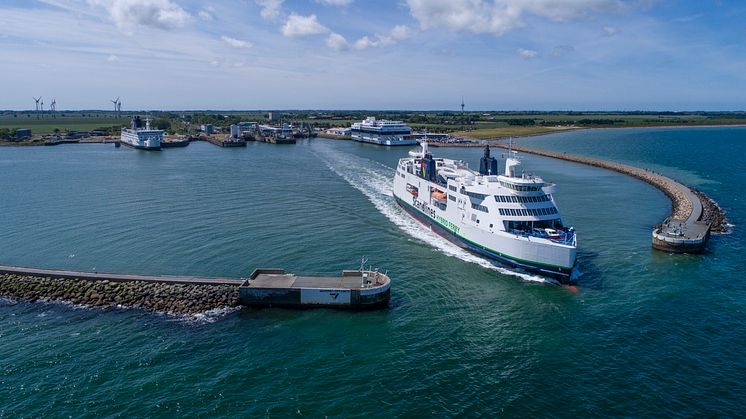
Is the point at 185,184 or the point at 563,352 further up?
the point at 185,184

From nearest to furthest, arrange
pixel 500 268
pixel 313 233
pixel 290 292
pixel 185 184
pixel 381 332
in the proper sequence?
pixel 381 332 → pixel 290 292 → pixel 500 268 → pixel 313 233 → pixel 185 184

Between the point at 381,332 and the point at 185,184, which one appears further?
the point at 185,184

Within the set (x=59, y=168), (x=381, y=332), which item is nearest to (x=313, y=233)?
(x=381, y=332)

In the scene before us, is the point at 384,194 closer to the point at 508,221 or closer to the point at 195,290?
the point at 508,221

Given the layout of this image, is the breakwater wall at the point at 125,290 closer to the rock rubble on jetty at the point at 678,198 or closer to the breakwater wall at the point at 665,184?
the rock rubble on jetty at the point at 678,198

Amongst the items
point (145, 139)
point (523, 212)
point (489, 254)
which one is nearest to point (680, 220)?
point (523, 212)

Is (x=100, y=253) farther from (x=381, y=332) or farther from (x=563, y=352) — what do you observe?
(x=563, y=352)

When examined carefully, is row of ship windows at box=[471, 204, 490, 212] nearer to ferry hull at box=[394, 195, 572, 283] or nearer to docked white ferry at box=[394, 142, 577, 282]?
docked white ferry at box=[394, 142, 577, 282]

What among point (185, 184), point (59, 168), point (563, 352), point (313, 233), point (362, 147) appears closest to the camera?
point (563, 352)
